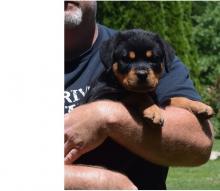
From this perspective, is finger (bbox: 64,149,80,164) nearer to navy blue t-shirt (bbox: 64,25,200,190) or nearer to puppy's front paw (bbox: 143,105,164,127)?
navy blue t-shirt (bbox: 64,25,200,190)

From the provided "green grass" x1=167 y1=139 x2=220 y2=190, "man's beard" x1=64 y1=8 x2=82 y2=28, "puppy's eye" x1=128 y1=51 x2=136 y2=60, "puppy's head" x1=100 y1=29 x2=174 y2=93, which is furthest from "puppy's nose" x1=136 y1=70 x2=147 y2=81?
"green grass" x1=167 y1=139 x2=220 y2=190

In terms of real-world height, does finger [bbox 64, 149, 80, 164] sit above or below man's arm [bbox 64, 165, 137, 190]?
above

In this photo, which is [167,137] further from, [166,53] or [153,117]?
[166,53]

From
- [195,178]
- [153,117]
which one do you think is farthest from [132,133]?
[195,178]

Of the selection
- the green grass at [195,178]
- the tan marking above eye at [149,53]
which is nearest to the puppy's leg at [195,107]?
the tan marking above eye at [149,53]

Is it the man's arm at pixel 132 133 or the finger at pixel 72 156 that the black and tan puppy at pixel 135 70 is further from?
the finger at pixel 72 156
